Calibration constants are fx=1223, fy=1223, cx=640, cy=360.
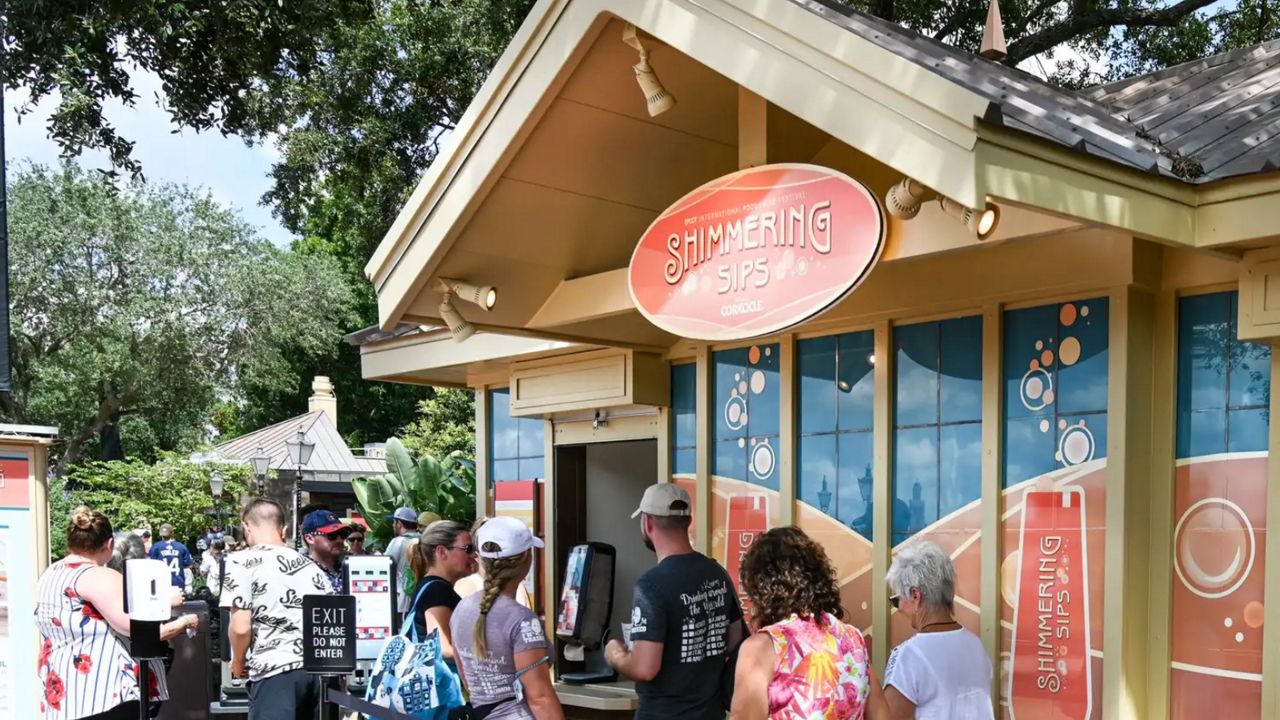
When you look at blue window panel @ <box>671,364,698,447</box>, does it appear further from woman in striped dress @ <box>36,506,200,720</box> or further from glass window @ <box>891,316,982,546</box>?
woman in striped dress @ <box>36,506,200,720</box>

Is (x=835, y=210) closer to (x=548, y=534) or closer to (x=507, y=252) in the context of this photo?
(x=507, y=252)

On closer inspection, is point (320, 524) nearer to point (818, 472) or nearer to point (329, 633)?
point (329, 633)

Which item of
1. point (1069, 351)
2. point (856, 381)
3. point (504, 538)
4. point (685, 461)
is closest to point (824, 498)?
point (856, 381)

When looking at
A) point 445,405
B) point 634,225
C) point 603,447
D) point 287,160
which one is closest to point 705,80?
point 634,225

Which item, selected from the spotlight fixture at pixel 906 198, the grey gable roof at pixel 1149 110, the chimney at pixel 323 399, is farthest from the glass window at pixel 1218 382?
the chimney at pixel 323 399

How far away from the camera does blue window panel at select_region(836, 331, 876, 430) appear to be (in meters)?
6.20

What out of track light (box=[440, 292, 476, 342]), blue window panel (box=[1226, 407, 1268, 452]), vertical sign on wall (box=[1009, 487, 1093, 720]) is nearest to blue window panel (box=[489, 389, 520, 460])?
track light (box=[440, 292, 476, 342])

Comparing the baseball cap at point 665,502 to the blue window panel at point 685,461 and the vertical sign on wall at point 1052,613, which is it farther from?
the blue window panel at point 685,461

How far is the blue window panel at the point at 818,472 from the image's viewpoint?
6.37 meters

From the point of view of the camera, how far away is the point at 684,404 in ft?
24.6

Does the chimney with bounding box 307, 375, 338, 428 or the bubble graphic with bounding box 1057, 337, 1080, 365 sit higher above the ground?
the bubble graphic with bounding box 1057, 337, 1080, 365

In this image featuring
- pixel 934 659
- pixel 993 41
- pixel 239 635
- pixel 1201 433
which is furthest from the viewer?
pixel 993 41

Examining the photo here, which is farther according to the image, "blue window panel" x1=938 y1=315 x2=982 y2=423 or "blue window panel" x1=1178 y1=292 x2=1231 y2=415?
"blue window panel" x1=938 y1=315 x2=982 y2=423

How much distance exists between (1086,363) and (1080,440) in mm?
333
